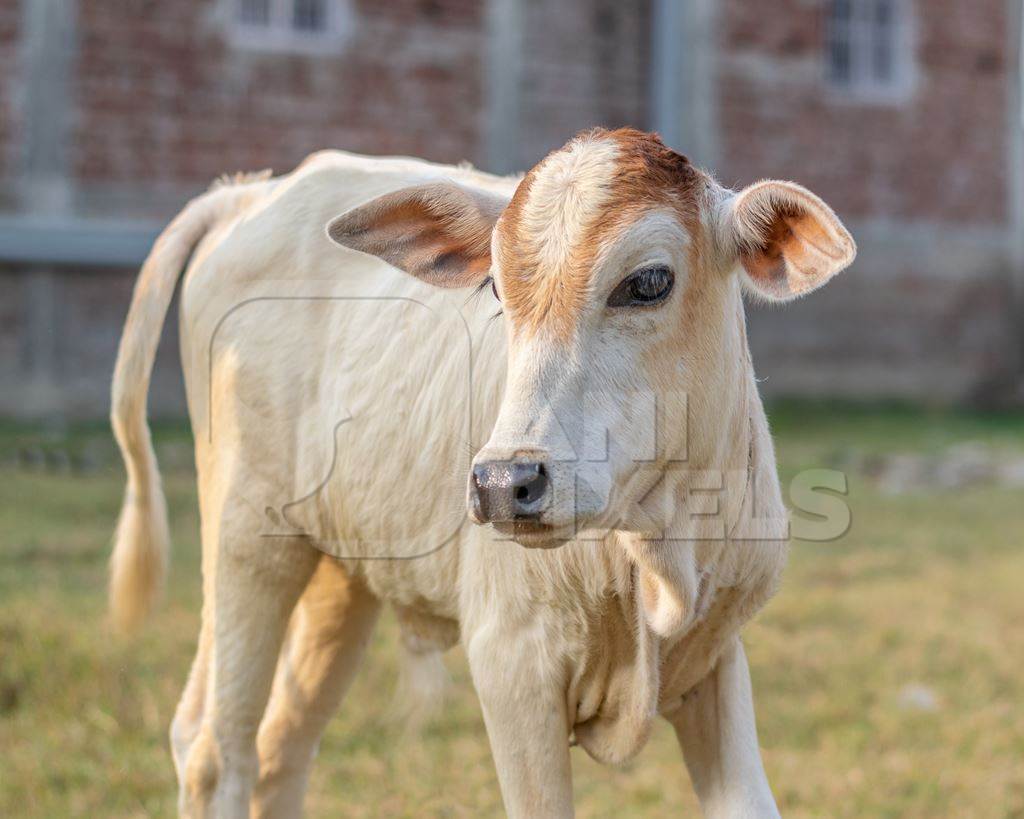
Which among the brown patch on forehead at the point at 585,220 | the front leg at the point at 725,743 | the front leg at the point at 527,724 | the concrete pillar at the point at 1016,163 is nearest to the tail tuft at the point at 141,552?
the front leg at the point at 527,724

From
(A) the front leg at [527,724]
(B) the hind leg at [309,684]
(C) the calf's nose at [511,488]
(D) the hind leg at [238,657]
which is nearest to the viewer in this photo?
(C) the calf's nose at [511,488]

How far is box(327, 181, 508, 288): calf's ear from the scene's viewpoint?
2.80m

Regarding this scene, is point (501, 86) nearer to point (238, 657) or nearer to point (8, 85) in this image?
point (8, 85)

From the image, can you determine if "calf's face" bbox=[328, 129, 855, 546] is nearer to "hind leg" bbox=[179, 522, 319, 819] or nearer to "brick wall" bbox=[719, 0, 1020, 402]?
"hind leg" bbox=[179, 522, 319, 819]

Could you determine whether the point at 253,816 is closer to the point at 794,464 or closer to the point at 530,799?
the point at 530,799

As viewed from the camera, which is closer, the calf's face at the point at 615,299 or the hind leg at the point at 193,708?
the calf's face at the point at 615,299

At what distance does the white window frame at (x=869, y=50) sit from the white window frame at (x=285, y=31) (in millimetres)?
5106

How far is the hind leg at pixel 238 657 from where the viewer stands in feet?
11.1

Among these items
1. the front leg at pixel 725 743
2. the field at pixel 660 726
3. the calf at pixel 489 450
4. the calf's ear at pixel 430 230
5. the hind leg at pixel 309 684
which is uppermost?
the calf's ear at pixel 430 230

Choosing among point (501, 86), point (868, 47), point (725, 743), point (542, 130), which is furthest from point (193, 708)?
point (868, 47)

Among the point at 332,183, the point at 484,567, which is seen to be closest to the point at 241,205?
the point at 332,183

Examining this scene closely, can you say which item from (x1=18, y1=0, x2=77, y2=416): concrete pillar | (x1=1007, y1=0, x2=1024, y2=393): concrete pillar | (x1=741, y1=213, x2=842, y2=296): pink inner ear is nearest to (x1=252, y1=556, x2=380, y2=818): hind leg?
(x1=741, y1=213, x2=842, y2=296): pink inner ear

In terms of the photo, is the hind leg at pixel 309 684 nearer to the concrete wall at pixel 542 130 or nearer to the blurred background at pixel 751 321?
the blurred background at pixel 751 321

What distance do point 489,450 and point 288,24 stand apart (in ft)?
33.4
